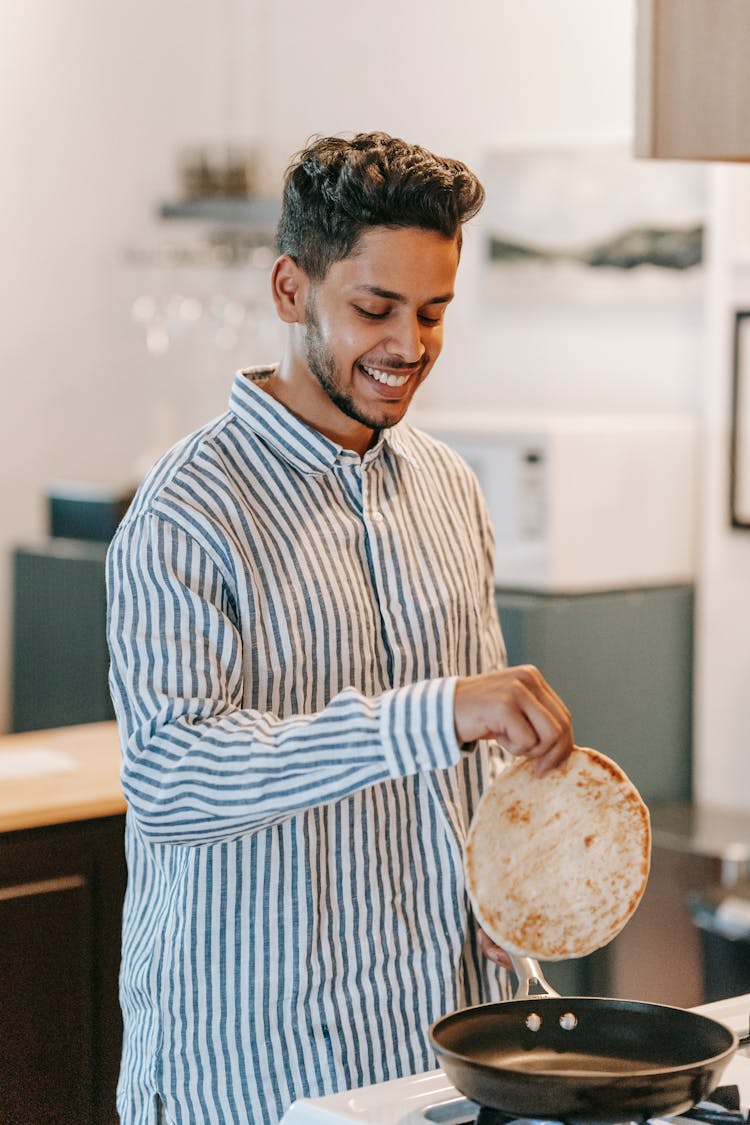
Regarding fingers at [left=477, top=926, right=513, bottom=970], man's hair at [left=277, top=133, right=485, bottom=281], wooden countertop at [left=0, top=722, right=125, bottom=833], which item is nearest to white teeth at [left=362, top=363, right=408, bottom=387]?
man's hair at [left=277, top=133, right=485, bottom=281]

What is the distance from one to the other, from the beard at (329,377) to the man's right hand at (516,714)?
341 millimetres

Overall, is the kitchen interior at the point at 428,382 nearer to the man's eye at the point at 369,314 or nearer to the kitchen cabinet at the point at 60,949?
the kitchen cabinet at the point at 60,949

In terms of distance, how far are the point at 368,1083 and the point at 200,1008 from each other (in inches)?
7.0

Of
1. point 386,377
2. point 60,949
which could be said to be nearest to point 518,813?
point 386,377

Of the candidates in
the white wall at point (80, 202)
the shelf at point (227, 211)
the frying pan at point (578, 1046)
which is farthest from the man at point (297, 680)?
the white wall at point (80, 202)

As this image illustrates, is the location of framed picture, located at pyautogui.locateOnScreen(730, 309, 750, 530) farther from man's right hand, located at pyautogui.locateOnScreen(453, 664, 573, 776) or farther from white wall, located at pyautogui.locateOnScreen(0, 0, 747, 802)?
man's right hand, located at pyautogui.locateOnScreen(453, 664, 573, 776)

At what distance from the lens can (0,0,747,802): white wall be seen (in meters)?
4.52

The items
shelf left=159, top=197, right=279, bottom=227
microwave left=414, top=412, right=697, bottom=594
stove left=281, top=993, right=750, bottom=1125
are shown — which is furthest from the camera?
shelf left=159, top=197, right=279, bottom=227

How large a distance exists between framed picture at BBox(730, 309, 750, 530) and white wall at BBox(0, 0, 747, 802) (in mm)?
793

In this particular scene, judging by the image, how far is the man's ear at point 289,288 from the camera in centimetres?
160

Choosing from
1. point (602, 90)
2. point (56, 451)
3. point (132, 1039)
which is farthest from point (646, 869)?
point (56, 451)

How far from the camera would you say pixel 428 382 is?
458 centimetres

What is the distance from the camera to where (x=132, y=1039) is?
164 cm

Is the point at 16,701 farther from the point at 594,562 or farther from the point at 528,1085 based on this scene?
the point at 528,1085
